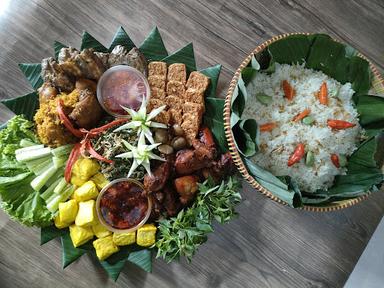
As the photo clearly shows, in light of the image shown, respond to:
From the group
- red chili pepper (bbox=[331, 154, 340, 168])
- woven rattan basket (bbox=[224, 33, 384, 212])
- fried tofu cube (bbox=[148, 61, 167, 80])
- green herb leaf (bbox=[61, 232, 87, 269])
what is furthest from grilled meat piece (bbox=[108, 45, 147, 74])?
red chili pepper (bbox=[331, 154, 340, 168])

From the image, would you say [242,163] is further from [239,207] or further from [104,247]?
[104,247]

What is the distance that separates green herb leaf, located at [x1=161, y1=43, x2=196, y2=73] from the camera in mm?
2413

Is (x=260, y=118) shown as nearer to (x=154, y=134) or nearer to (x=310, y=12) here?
(x=154, y=134)

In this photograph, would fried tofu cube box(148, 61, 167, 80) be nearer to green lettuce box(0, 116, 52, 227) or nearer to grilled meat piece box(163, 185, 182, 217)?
grilled meat piece box(163, 185, 182, 217)

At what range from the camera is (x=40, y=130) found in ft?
7.68

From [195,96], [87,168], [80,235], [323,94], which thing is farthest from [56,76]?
[323,94]

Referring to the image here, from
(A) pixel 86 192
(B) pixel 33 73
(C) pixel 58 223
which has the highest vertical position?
(B) pixel 33 73

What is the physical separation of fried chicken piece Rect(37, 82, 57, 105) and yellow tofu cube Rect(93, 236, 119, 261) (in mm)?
850

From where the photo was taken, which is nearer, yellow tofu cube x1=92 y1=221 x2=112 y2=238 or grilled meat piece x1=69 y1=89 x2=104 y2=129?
grilled meat piece x1=69 y1=89 x2=104 y2=129

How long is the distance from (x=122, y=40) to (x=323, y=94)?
1.20 metres

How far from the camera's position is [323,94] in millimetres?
2301

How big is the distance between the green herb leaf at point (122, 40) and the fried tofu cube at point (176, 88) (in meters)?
0.34

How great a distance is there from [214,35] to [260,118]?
0.66 m

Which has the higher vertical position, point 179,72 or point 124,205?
point 179,72
